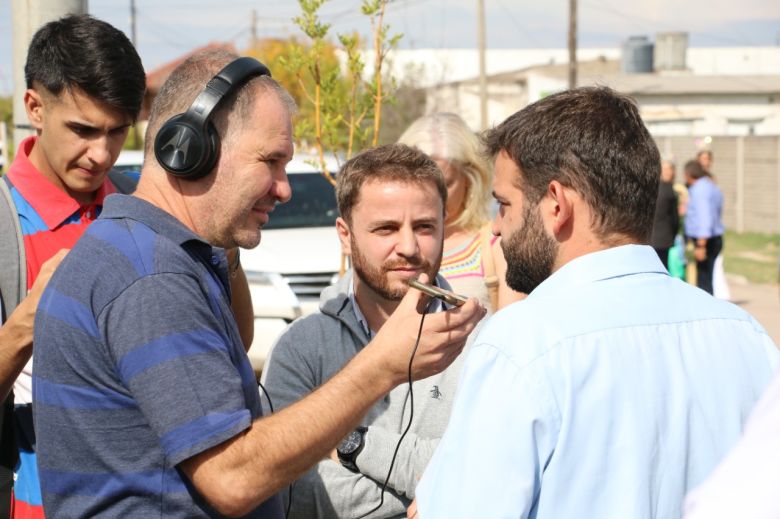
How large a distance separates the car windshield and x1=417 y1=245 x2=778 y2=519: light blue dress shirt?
7.21m

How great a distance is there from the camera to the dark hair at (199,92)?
7.36ft

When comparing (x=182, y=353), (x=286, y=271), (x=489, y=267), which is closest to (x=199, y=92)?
(x=182, y=353)

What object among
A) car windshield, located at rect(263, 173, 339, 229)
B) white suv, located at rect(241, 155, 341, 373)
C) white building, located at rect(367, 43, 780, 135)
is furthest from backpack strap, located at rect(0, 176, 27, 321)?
white building, located at rect(367, 43, 780, 135)

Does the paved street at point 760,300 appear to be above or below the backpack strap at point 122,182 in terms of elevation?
below

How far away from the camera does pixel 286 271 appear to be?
8406 mm

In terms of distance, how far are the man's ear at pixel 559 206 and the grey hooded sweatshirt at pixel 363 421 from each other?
1.01 metres

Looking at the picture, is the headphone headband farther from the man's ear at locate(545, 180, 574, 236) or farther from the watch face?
the watch face

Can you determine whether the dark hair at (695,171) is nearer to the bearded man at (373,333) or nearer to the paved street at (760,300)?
the paved street at (760,300)

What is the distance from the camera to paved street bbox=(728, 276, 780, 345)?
13677mm

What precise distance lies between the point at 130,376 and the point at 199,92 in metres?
0.67

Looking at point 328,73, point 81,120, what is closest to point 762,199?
point 328,73

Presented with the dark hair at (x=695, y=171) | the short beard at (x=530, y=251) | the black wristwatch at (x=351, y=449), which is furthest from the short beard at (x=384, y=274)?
the dark hair at (x=695, y=171)

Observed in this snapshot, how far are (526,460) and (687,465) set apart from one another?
34 cm

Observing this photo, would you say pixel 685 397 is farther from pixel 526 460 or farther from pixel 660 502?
pixel 526 460
